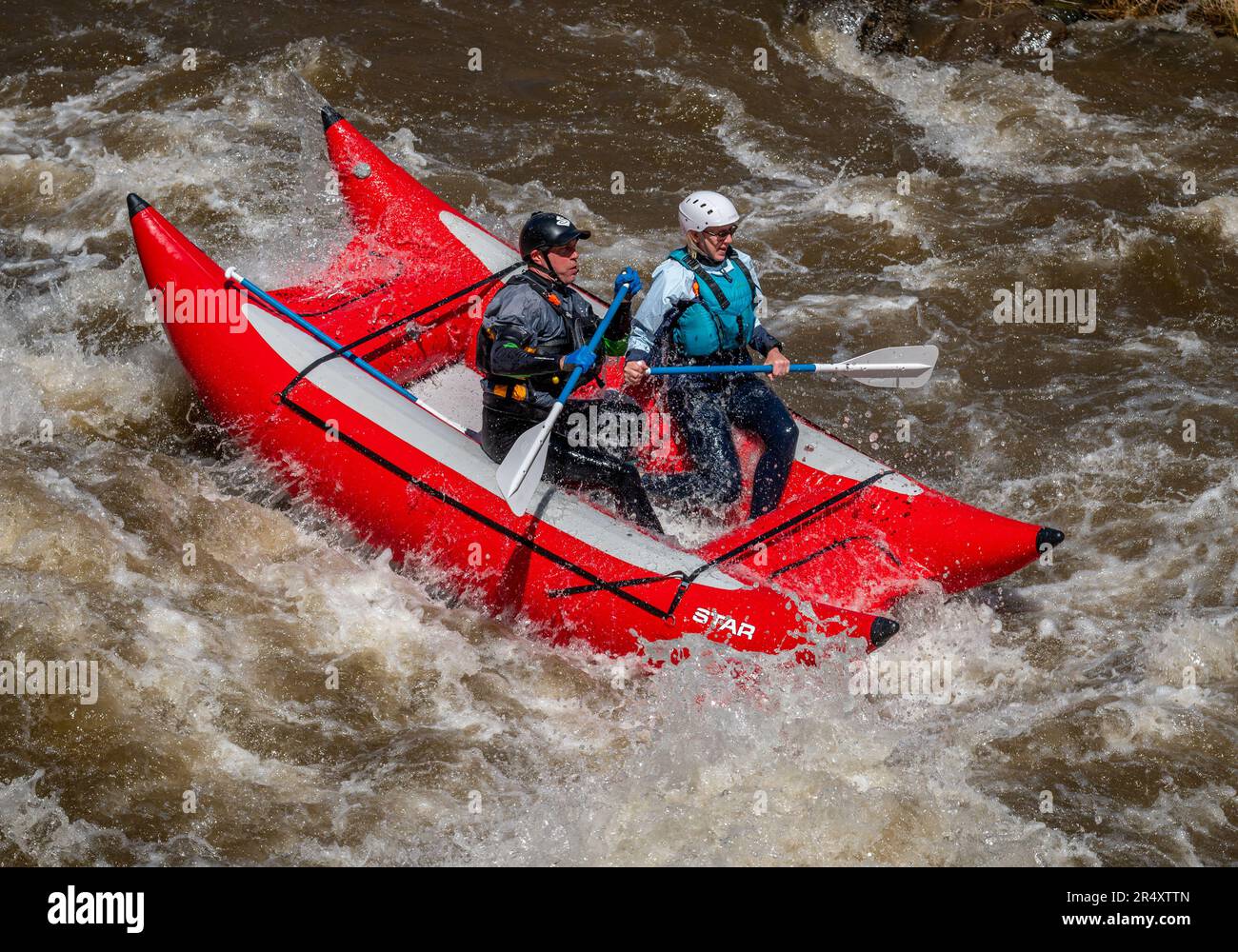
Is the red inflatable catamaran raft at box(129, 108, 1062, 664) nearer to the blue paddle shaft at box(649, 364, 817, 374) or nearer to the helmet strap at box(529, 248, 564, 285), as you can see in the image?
the blue paddle shaft at box(649, 364, 817, 374)

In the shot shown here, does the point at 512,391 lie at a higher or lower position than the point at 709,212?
lower

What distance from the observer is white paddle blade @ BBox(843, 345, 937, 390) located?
212 inches

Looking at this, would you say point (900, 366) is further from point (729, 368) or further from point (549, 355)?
point (549, 355)

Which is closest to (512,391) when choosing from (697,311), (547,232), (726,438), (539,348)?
(539,348)

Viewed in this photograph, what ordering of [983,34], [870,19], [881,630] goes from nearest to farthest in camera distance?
[881,630], [983,34], [870,19]

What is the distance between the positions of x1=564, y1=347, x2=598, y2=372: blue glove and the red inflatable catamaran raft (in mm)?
540

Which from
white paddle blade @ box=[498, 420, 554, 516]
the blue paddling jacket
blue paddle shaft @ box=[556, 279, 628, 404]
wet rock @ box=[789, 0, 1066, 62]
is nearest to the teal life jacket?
the blue paddling jacket

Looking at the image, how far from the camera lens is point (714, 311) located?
16.9 ft

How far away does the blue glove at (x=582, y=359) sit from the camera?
4.91 m

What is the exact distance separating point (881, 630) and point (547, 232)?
1.91 meters

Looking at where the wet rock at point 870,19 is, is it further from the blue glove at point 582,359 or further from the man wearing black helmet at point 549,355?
the blue glove at point 582,359

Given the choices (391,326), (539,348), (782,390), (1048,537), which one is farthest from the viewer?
(782,390)

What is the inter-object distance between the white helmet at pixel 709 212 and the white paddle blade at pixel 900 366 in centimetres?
84

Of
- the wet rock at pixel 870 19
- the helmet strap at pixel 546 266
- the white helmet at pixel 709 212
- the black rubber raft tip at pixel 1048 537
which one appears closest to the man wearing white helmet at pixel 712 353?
the white helmet at pixel 709 212
